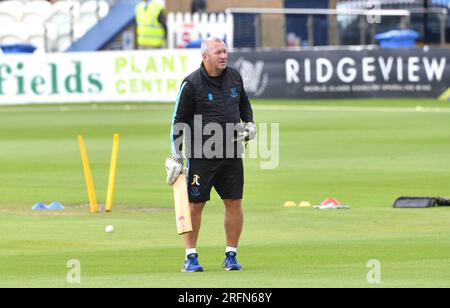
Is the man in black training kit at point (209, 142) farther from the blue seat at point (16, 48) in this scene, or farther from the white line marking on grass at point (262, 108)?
the blue seat at point (16, 48)

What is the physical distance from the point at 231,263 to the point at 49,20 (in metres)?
36.8

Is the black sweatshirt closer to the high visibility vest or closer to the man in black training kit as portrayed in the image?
the man in black training kit

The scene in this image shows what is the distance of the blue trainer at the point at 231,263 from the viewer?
13.2 metres

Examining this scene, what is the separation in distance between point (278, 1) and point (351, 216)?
3609 centimetres

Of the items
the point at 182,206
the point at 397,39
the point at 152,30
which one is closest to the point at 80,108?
the point at 152,30

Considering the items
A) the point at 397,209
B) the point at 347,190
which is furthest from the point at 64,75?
the point at 397,209

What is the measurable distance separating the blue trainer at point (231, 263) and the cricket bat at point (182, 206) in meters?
0.48

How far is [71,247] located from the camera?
15.1 metres

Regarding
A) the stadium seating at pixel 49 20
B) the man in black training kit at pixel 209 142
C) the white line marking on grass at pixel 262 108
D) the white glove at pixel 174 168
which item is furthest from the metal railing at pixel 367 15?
the white glove at pixel 174 168

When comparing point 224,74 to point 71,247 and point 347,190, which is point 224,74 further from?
point 347,190

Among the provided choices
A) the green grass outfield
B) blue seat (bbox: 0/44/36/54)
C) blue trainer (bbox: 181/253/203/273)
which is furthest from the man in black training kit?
blue seat (bbox: 0/44/36/54)

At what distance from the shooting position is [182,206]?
13.0 meters

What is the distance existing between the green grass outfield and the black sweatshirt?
1.16 m
